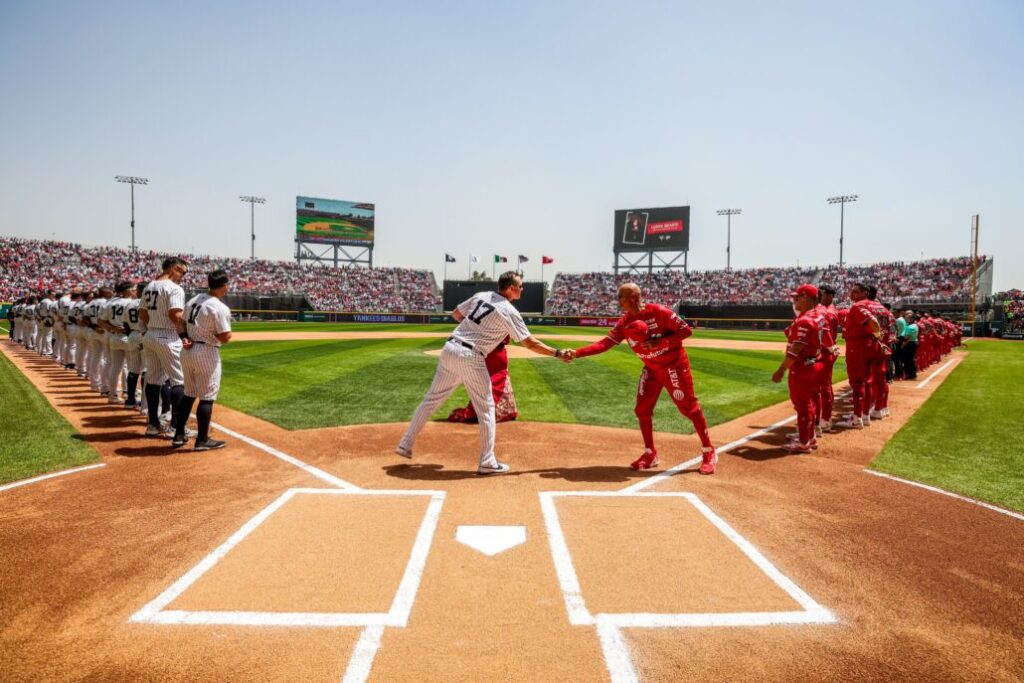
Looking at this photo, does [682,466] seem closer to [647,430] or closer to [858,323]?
[647,430]

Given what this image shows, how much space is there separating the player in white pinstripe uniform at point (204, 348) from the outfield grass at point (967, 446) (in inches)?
306

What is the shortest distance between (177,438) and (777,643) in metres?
6.76

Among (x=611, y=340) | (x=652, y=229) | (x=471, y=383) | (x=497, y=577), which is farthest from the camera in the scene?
(x=652, y=229)

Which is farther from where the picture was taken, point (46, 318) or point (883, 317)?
point (46, 318)

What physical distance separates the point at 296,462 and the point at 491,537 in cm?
301

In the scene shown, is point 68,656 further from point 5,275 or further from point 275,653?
point 5,275

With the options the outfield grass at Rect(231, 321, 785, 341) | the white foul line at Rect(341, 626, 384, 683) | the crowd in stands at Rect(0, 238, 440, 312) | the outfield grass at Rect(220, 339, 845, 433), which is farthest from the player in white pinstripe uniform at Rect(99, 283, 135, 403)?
the crowd in stands at Rect(0, 238, 440, 312)

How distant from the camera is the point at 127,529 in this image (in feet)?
13.8

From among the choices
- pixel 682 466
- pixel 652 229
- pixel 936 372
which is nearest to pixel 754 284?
pixel 652 229

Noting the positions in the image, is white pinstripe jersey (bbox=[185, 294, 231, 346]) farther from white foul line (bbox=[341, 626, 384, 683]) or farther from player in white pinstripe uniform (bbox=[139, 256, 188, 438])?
white foul line (bbox=[341, 626, 384, 683])

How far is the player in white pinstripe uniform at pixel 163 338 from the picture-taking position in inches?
278

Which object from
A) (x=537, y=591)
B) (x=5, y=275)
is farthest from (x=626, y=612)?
(x=5, y=275)

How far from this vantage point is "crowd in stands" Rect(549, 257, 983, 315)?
47.3 m

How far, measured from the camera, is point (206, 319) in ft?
20.9
